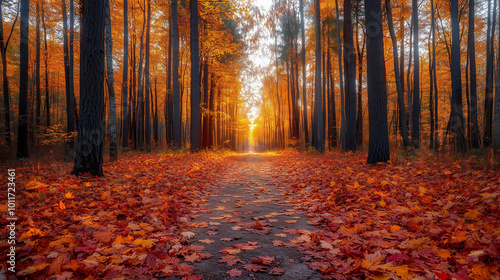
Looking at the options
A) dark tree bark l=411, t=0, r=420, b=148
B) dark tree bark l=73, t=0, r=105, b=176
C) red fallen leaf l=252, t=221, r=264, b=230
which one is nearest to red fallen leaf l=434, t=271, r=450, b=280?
red fallen leaf l=252, t=221, r=264, b=230

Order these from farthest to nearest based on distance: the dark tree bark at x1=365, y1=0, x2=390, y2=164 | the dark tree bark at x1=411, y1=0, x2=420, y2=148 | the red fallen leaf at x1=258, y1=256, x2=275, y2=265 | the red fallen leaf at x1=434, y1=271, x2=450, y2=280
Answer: the dark tree bark at x1=411, y1=0, x2=420, y2=148, the dark tree bark at x1=365, y1=0, x2=390, y2=164, the red fallen leaf at x1=258, y1=256, x2=275, y2=265, the red fallen leaf at x1=434, y1=271, x2=450, y2=280

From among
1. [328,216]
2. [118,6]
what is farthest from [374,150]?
[118,6]

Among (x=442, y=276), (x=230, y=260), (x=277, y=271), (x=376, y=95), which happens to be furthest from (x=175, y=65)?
(x=442, y=276)

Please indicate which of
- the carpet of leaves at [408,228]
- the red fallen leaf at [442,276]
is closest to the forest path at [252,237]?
the carpet of leaves at [408,228]

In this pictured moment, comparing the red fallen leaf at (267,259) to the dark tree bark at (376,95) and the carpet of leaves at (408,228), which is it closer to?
the carpet of leaves at (408,228)

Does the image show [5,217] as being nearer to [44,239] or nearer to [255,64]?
[44,239]

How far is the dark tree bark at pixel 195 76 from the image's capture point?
37.8 feet

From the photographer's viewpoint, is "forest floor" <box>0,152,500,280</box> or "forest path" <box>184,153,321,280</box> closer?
"forest floor" <box>0,152,500,280</box>

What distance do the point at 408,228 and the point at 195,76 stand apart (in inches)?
435

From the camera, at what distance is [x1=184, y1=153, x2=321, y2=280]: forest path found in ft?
7.03

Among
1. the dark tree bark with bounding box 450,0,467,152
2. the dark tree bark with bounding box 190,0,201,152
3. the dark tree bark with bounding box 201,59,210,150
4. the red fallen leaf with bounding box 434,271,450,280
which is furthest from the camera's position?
the dark tree bark with bounding box 201,59,210,150

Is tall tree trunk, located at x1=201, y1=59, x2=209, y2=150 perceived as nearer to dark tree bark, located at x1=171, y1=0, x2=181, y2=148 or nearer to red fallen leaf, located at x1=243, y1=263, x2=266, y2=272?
dark tree bark, located at x1=171, y1=0, x2=181, y2=148

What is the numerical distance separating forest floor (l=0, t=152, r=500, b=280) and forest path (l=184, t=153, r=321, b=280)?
0.05 ft

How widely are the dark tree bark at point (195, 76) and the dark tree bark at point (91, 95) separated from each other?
254 inches
